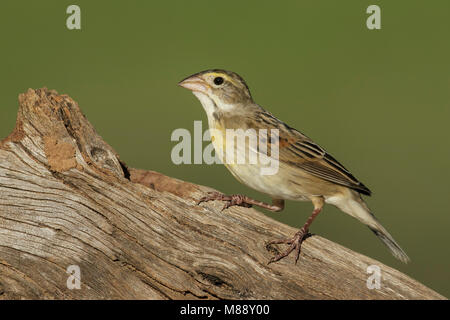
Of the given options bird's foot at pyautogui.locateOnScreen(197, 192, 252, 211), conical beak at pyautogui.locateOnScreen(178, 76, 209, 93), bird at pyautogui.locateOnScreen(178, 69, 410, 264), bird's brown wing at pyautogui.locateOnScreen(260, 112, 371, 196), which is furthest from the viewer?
conical beak at pyautogui.locateOnScreen(178, 76, 209, 93)

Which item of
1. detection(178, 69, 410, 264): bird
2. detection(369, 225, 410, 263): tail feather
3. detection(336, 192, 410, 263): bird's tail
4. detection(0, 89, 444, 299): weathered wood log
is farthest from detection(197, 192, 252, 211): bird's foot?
detection(369, 225, 410, 263): tail feather

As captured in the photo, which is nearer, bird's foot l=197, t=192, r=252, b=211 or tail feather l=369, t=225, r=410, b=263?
bird's foot l=197, t=192, r=252, b=211

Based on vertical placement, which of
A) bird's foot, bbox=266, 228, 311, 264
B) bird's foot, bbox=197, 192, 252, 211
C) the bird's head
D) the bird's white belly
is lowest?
bird's foot, bbox=266, 228, 311, 264

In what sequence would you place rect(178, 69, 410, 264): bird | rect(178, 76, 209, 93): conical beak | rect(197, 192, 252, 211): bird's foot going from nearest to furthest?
rect(197, 192, 252, 211): bird's foot, rect(178, 69, 410, 264): bird, rect(178, 76, 209, 93): conical beak

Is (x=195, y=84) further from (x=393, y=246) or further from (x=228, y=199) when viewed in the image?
(x=393, y=246)

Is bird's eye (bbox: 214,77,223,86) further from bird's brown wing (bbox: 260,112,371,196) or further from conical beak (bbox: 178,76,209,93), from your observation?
bird's brown wing (bbox: 260,112,371,196)
